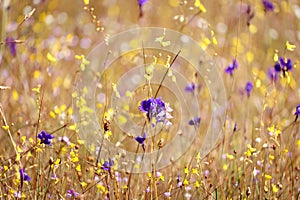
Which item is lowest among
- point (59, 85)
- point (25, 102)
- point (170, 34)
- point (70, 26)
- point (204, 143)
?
point (204, 143)

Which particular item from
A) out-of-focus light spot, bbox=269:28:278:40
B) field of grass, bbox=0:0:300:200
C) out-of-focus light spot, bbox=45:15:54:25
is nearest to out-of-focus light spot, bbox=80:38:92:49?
field of grass, bbox=0:0:300:200

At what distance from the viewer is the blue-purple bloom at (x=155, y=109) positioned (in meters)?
1.76

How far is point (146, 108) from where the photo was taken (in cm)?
177

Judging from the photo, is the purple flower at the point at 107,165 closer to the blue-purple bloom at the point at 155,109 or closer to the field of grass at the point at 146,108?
the field of grass at the point at 146,108

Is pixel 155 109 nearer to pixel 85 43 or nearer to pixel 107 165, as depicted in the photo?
pixel 107 165

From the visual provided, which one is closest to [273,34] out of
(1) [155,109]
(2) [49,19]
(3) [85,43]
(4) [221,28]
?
(4) [221,28]

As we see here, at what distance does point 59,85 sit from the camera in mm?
3305

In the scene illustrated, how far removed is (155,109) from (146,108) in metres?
0.03

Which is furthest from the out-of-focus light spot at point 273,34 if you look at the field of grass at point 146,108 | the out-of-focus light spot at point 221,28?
the out-of-focus light spot at point 221,28

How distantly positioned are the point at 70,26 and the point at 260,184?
110 inches

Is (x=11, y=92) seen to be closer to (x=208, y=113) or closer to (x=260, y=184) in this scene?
(x=208, y=113)

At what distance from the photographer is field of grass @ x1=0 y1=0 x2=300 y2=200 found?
1936mm

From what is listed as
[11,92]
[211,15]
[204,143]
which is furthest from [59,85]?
[211,15]

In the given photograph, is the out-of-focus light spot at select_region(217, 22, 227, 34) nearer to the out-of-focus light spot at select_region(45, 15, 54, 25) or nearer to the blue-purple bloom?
the out-of-focus light spot at select_region(45, 15, 54, 25)
